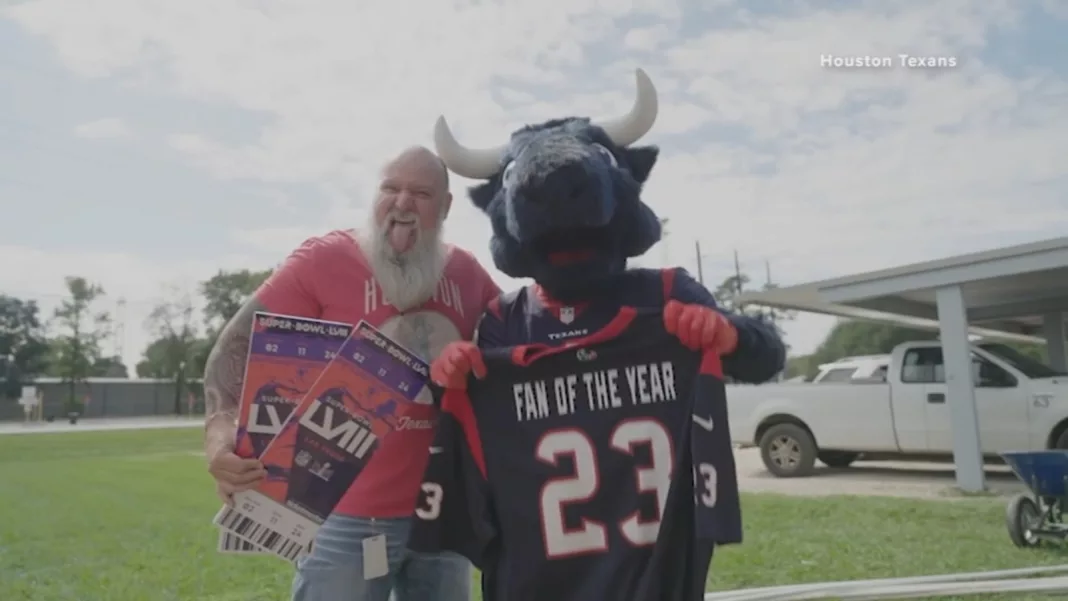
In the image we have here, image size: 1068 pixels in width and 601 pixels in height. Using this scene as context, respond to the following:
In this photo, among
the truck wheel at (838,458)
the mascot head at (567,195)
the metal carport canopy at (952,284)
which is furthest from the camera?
the truck wheel at (838,458)

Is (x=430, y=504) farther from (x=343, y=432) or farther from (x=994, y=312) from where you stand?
(x=994, y=312)

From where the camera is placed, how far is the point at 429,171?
101 inches

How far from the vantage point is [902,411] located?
35.2 feet

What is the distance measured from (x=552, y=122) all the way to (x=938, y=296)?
361 inches

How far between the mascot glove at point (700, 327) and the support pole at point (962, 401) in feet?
28.8

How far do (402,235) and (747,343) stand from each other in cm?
102

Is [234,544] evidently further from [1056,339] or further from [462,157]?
[1056,339]

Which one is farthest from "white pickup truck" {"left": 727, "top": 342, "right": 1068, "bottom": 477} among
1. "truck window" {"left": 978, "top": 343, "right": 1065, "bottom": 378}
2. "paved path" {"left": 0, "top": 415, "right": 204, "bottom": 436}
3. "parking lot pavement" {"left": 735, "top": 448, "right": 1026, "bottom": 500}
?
"paved path" {"left": 0, "top": 415, "right": 204, "bottom": 436}

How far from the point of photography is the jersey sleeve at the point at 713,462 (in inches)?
82.7

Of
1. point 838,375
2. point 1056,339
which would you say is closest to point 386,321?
point 838,375

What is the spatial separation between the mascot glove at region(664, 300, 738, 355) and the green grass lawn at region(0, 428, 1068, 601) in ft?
12.4

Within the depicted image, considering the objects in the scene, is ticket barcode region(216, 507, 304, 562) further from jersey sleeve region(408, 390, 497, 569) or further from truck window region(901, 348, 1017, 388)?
truck window region(901, 348, 1017, 388)

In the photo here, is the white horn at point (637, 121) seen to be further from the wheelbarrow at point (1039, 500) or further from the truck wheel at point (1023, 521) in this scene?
the truck wheel at point (1023, 521)

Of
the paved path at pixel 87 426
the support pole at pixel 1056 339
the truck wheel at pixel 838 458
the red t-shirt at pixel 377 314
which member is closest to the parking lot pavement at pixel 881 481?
the truck wheel at pixel 838 458
